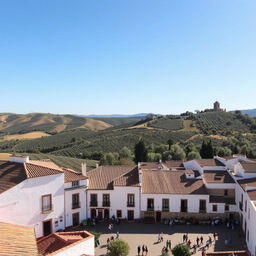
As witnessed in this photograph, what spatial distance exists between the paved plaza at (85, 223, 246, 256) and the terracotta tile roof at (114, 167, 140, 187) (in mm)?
5066

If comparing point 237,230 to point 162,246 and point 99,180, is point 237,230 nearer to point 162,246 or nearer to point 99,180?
point 162,246

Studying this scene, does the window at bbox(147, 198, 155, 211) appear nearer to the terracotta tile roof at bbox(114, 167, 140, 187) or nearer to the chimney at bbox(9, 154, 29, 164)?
the terracotta tile roof at bbox(114, 167, 140, 187)

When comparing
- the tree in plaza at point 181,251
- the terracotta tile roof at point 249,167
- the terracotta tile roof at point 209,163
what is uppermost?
the terracotta tile roof at point 249,167

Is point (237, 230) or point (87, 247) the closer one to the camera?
point (87, 247)

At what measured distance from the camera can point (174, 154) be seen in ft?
248

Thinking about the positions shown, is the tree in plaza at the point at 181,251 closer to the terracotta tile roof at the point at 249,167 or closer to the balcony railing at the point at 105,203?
the balcony railing at the point at 105,203

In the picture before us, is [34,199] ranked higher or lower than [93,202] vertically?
higher

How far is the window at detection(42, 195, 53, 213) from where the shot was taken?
32.2 m

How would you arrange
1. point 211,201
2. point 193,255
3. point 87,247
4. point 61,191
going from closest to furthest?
point 87,247 < point 193,255 < point 61,191 < point 211,201

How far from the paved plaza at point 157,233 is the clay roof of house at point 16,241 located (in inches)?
468

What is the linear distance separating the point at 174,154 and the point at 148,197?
38.6 meters

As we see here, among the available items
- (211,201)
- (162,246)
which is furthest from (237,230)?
(162,246)

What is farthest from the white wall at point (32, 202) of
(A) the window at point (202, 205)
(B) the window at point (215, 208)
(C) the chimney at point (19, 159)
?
(B) the window at point (215, 208)

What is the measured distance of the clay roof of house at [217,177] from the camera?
130 ft
